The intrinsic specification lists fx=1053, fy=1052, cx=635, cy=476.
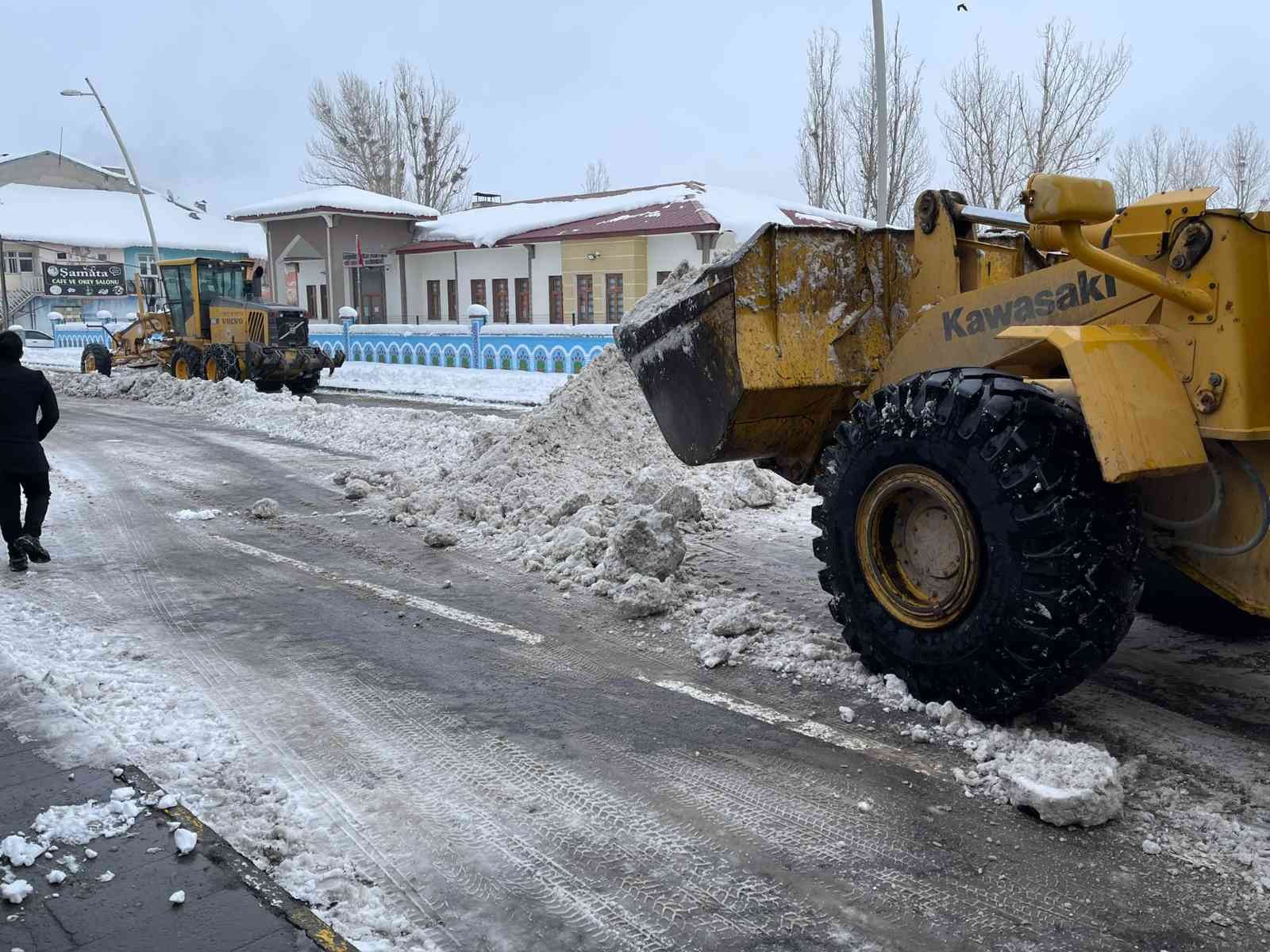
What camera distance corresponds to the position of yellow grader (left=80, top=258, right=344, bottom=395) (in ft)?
66.5

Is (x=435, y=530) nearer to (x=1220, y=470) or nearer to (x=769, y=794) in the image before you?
(x=769, y=794)

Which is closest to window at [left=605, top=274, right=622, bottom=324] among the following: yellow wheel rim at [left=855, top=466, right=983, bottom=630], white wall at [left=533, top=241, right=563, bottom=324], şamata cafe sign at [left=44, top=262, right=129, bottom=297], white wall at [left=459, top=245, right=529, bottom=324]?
white wall at [left=533, top=241, right=563, bottom=324]

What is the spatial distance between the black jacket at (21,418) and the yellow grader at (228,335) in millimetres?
13245

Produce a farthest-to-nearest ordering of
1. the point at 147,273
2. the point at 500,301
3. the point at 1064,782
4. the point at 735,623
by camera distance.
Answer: the point at 147,273, the point at 500,301, the point at 735,623, the point at 1064,782

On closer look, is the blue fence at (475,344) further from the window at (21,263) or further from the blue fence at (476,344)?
the window at (21,263)

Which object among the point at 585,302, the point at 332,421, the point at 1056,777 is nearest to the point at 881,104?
the point at 332,421

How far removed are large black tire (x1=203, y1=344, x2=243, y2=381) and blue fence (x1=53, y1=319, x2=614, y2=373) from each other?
120 inches

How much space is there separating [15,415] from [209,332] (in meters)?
15.7

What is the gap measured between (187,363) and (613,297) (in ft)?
47.1

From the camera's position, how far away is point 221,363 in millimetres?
20062

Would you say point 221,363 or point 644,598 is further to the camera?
point 221,363

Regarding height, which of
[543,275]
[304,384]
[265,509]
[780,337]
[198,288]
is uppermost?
[543,275]

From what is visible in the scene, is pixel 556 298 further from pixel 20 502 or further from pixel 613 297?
pixel 20 502

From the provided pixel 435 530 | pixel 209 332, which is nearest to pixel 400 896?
pixel 435 530
